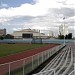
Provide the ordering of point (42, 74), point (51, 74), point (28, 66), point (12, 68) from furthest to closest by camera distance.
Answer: point (28, 66) < point (12, 68) < point (51, 74) < point (42, 74)

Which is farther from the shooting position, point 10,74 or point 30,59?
point 30,59

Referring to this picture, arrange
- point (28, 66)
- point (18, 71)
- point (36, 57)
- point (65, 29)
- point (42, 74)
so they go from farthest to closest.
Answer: point (65, 29) < point (36, 57) < point (28, 66) < point (18, 71) < point (42, 74)

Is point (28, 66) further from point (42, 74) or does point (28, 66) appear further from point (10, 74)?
point (42, 74)

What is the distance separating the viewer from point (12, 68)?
1246 cm

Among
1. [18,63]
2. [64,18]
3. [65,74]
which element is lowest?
[65,74]

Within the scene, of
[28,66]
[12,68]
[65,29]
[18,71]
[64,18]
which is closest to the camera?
[12,68]

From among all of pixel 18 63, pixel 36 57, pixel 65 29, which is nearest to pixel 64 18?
pixel 65 29

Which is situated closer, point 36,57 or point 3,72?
point 3,72

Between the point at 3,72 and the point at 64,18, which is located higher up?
the point at 64,18

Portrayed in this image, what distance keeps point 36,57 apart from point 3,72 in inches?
349

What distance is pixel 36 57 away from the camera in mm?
20344

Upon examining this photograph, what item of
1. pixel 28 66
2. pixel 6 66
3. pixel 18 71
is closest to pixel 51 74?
pixel 6 66

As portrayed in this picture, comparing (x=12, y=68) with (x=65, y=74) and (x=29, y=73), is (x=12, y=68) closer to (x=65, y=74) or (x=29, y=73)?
(x=29, y=73)

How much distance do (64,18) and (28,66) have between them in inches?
2965
